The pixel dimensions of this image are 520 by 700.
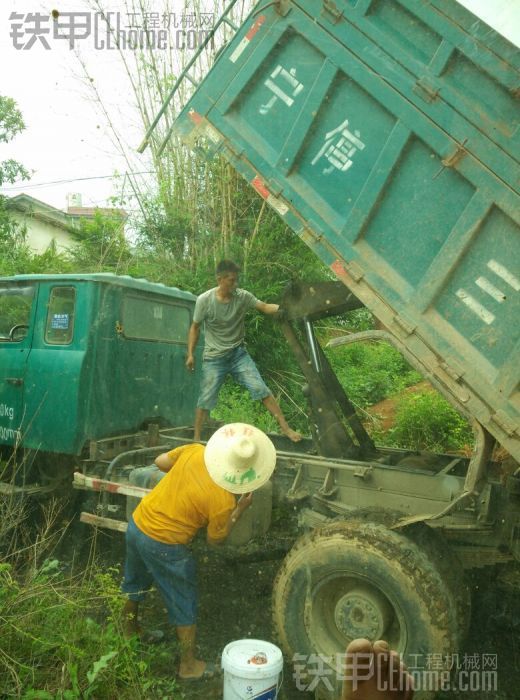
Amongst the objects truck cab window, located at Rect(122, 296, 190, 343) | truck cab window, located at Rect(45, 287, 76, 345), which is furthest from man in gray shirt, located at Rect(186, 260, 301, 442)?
truck cab window, located at Rect(45, 287, 76, 345)

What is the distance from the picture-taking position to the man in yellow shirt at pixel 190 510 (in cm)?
289

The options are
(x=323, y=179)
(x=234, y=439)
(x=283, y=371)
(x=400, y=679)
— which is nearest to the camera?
(x=400, y=679)

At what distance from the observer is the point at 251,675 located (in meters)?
2.63

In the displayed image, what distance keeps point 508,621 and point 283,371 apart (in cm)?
339

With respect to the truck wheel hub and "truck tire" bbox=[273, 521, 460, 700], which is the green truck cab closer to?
"truck tire" bbox=[273, 521, 460, 700]

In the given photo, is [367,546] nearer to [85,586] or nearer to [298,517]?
[298,517]

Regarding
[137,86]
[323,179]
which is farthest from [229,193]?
[323,179]

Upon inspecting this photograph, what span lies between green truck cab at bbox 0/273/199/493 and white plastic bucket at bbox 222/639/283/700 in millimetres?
1977

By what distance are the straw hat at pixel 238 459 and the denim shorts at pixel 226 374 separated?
166 centimetres

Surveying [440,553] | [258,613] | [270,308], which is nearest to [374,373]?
[270,308]

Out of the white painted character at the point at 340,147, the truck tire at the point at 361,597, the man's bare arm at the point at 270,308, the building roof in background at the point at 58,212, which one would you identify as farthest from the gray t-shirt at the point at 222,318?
the building roof in background at the point at 58,212

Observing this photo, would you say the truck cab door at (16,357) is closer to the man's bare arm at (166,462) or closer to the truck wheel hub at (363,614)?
the man's bare arm at (166,462)

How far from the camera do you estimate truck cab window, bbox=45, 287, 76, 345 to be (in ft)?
14.2

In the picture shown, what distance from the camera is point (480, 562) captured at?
3.13 metres
